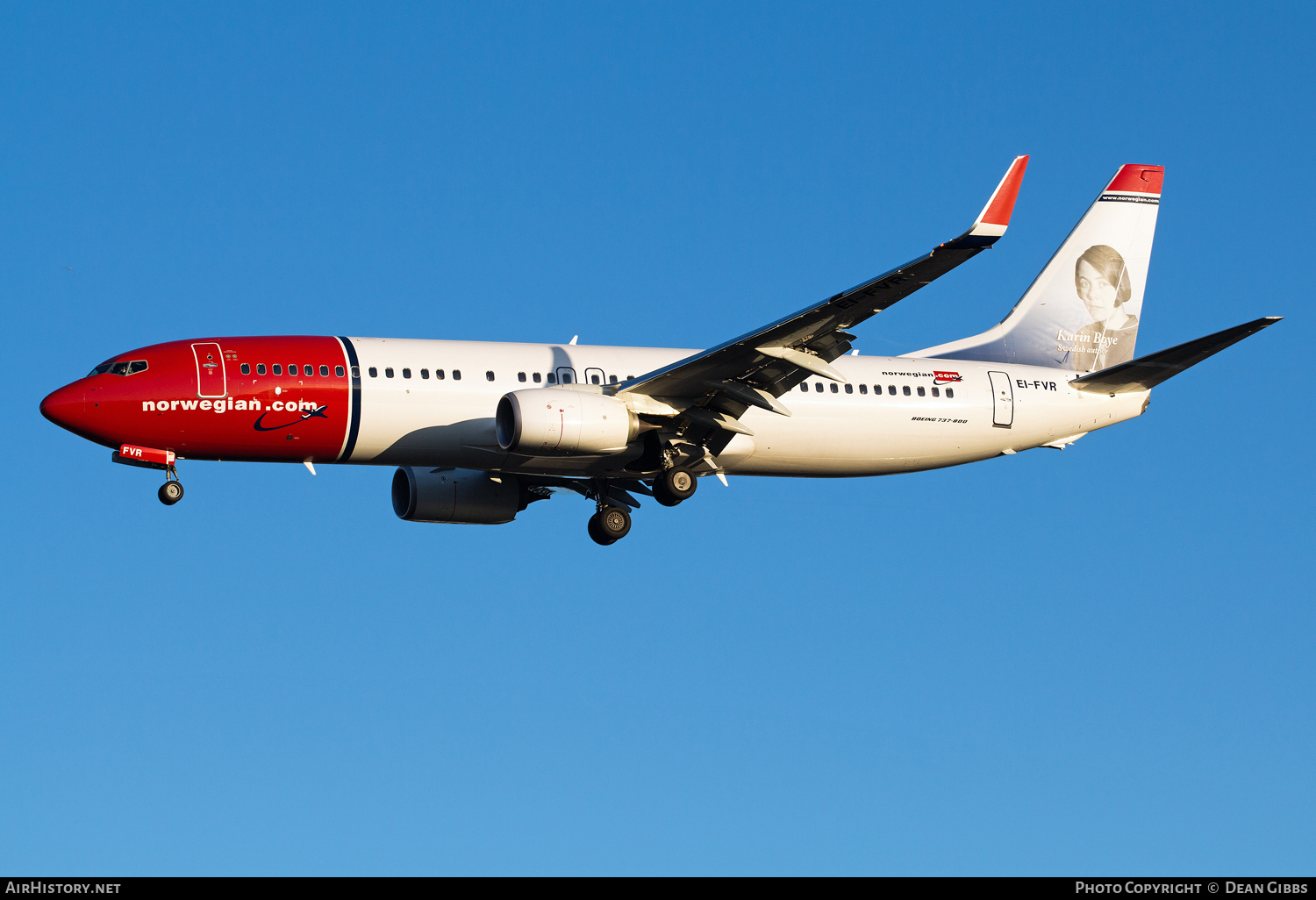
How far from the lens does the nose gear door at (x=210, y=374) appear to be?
116 ft

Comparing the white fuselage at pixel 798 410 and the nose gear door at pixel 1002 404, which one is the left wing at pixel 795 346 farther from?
the nose gear door at pixel 1002 404

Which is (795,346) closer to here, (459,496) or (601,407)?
(601,407)

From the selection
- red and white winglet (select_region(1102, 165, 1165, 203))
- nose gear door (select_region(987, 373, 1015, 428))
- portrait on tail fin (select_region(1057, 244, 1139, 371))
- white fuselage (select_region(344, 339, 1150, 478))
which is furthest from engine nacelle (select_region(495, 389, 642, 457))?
red and white winglet (select_region(1102, 165, 1165, 203))

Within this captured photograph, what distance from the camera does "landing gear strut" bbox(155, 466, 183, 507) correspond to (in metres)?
35.7

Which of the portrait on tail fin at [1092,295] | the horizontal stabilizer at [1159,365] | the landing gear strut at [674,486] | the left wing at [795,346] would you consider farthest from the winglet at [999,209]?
the portrait on tail fin at [1092,295]

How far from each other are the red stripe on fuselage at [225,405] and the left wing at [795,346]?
6.77m

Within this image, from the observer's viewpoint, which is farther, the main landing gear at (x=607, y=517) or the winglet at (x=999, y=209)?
the main landing gear at (x=607, y=517)

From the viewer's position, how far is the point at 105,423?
115 ft

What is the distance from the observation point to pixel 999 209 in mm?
29500

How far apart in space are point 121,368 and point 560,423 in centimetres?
1001

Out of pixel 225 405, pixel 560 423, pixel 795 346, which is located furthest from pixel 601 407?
pixel 225 405
